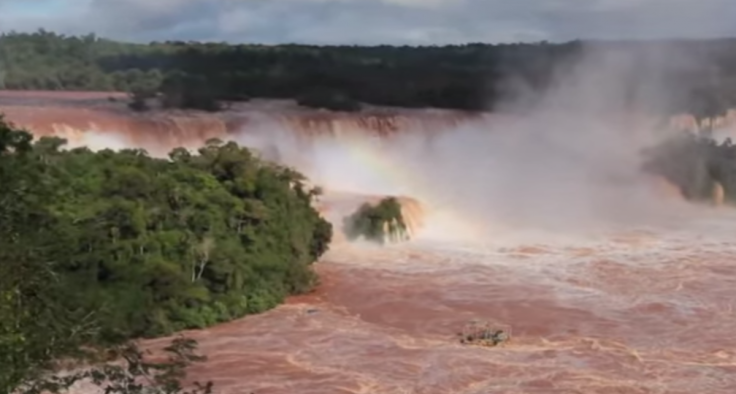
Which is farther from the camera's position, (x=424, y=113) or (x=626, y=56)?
(x=626, y=56)

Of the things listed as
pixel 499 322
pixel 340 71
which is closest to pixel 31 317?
pixel 499 322

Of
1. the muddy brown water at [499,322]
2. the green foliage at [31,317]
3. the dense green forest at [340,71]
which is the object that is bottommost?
the muddy brown water at [499,322]

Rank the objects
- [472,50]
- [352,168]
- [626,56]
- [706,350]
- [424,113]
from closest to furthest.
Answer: [706,350]
[352,168]
[424,113]
[626,56]
[472,50]

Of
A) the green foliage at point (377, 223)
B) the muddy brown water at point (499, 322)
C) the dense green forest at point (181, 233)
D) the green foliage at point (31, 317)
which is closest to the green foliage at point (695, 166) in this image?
the muddy brown water at point (499, 322)

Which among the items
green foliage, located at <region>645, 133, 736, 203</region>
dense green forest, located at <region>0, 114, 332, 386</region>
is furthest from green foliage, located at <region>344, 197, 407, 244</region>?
green foliage, located at <region>645, 133, 736, 203</region>

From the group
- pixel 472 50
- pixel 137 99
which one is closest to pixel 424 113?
pixel 137 99

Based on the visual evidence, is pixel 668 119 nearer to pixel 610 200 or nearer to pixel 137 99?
pixel 610 200

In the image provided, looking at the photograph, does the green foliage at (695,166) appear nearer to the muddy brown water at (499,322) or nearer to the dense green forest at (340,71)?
the dense green forest at (340,71)

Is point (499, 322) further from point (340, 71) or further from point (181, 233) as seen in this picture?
Result: point (340, 71)
